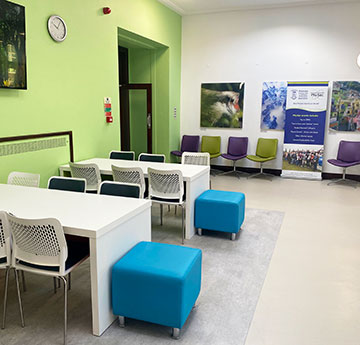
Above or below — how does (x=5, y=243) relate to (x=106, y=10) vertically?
below

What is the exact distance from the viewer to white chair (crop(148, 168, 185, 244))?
415 cm

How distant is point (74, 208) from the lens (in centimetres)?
284

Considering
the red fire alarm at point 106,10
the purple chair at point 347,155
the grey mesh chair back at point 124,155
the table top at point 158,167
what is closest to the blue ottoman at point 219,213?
the table top at point 158,167

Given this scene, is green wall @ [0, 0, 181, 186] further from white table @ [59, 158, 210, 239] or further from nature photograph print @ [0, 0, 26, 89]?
white table @ [59, 158, 210, 239]

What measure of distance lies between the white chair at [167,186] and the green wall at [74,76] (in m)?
1.51

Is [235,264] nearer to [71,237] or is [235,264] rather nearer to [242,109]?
[71,237]

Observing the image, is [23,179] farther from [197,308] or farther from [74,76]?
[197,308]

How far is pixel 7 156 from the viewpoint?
409 cm

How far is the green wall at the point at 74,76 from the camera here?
430 cm

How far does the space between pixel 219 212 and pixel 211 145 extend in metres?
4.51

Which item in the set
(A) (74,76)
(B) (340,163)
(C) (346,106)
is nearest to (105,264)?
(A) (74,76)

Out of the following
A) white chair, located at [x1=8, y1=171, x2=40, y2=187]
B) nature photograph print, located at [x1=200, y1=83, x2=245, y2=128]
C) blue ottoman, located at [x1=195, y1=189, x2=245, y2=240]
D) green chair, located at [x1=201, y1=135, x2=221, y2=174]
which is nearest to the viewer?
white chair, located at [x1=8, y1=171, x2=40, y2=187]

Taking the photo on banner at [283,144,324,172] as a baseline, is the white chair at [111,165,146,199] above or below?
above

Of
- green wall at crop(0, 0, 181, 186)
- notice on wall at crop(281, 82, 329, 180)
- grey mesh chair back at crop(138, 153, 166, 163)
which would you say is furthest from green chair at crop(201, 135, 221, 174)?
grey mesh chair back at crop(138, 153, 166, 163)
